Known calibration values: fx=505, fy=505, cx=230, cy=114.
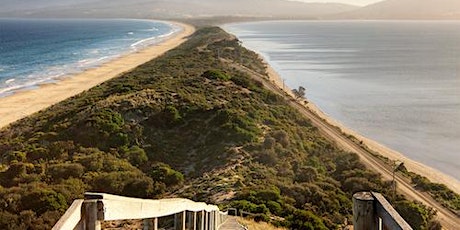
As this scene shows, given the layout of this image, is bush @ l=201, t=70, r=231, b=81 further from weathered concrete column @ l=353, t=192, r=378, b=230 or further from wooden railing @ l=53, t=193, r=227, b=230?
weathered concrete column @ l=353, t=192, r=378, b=230

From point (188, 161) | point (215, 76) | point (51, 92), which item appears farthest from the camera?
point (51, 92)

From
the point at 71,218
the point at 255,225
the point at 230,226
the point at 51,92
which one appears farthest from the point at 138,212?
the point at 51,92

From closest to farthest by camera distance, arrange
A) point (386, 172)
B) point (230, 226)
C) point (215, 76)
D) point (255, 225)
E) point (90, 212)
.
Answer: point (90, 212)
point (230, 226)
point (255, 225)
point (386, 172)
point (215, 76)

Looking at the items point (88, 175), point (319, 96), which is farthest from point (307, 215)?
point (319, 96)

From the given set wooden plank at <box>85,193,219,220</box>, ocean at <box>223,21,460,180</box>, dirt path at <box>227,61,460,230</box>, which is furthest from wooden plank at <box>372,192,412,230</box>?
ocean at <box>223,21,460,180</box>

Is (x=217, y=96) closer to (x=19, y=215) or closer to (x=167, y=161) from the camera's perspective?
(x=167, y=161)

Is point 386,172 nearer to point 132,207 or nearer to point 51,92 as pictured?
point 132,207

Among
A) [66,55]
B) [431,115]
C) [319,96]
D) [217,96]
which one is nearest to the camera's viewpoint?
[217,96]
